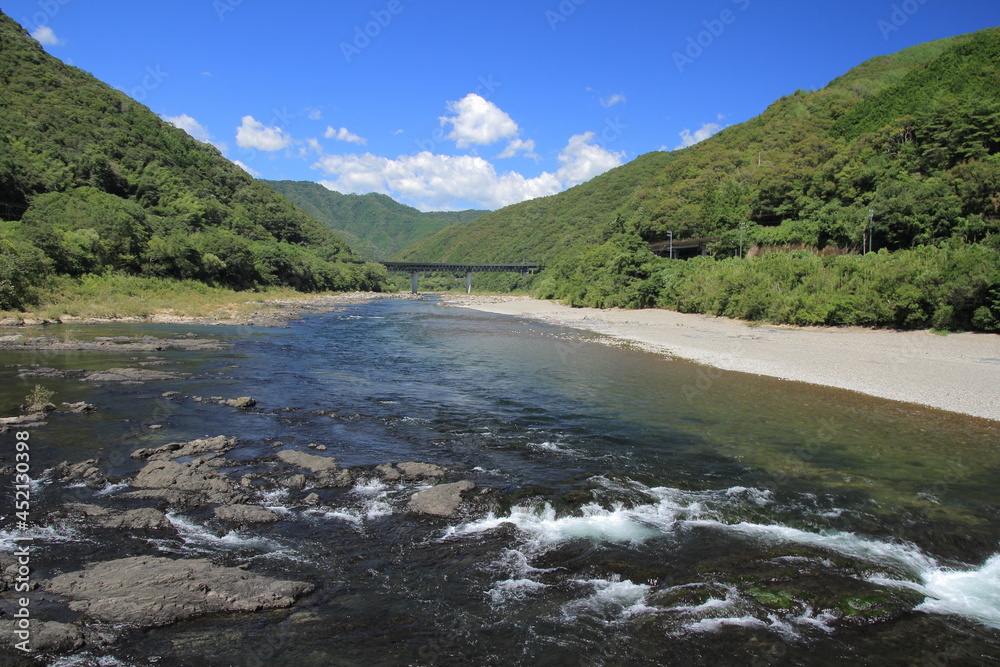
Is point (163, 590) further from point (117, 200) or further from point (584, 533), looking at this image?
point (117, 200)

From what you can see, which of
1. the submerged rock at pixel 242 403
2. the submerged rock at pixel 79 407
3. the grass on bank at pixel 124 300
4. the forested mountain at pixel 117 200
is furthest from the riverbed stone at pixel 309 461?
the forested mountain at pixel 117 200

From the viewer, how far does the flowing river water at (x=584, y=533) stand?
595cm

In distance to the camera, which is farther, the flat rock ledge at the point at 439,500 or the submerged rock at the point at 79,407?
the submerged rock at the point at 79,407

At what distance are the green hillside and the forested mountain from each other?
4984cm

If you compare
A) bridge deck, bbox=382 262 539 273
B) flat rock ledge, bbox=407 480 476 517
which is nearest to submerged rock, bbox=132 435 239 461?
flat rock ledge, bbox=407 480 476 517

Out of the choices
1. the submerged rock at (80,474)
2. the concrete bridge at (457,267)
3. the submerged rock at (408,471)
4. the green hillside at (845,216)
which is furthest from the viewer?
the concrete bridge at (457,267)

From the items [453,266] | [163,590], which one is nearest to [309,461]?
[163,590]

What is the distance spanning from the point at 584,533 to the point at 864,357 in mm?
22498

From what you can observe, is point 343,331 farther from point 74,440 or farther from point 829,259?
point 829,259

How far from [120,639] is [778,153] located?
109 metres

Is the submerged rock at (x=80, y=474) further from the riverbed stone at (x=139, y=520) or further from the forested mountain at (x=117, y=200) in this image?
the forested mountain at (x=117, y=200)

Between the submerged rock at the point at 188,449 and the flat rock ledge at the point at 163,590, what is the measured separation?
186 inches

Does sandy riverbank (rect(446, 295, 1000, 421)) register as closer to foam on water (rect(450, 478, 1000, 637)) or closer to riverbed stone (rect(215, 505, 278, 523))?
foam on water (rect(450, 478, 1000, 637))

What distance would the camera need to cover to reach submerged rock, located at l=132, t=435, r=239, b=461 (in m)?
11.0
